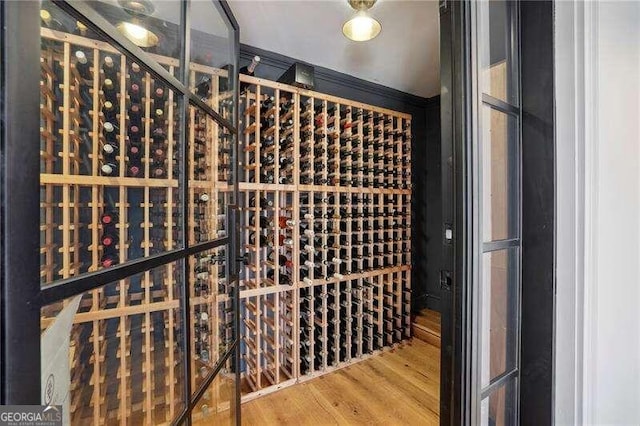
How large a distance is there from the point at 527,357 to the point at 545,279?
0.84 ft

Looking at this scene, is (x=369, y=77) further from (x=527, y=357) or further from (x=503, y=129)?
(x=527, y=357)

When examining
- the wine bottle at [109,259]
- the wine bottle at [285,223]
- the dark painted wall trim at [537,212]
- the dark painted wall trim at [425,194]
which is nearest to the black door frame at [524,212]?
the dark painted wall trim at [537,212]

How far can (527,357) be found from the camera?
78 cm

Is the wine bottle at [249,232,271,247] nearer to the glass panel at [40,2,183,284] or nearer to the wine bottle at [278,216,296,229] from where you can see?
the wine bottle at [278,216,296,229]

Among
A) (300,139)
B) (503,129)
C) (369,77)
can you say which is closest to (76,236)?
(503,129)

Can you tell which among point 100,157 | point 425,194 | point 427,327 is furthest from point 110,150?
point 425,194

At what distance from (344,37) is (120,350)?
1.99 meters

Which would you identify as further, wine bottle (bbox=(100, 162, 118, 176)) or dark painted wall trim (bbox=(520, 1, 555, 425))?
dark painted wall trim (bbox=(520, 1, 555, 425))

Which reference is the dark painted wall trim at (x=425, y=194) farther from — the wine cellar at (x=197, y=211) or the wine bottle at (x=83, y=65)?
the wine bottle at (x=83, y=65)

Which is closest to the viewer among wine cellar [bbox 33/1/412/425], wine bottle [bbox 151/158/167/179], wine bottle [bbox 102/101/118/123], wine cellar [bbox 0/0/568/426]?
wine cellar [bbox 0/0/568/426]

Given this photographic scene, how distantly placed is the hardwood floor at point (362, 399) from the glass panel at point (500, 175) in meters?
1.27

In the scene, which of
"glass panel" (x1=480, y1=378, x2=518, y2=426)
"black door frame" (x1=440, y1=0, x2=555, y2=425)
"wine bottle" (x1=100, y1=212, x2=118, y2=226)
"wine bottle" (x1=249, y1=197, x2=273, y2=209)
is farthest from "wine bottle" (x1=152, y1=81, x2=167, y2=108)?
"glass panel" (x1=480, y1=378, x2=518, y2=426)

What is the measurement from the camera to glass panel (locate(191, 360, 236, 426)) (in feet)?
2.75

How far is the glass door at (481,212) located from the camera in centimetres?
67
